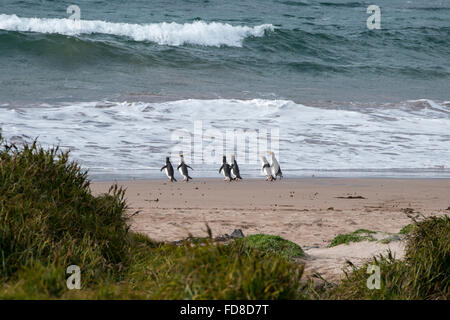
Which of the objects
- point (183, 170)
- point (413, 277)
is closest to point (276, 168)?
point (183, 170)

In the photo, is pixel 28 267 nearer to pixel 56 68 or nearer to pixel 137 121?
pixel 137 121

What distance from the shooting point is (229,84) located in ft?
79.8

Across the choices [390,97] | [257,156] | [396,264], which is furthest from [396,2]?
[396,264]

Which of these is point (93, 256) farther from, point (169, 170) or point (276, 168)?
point (276, 168)

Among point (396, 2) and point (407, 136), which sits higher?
point (396, 2)

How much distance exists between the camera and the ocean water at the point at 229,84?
15.0m

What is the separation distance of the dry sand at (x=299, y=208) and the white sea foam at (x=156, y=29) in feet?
66.2

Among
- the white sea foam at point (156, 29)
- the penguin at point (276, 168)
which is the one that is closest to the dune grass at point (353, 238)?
the penguin at point (276, 168)

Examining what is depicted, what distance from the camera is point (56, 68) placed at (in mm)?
25438

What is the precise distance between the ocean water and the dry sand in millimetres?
1461

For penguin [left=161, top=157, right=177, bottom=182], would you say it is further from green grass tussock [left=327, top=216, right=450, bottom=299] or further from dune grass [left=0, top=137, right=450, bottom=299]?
green grass tussock [left=327, top=216, right=450, bottom=299]

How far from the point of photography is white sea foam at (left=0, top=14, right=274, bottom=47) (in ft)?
99.9
